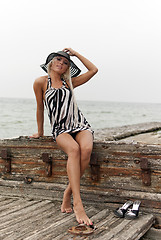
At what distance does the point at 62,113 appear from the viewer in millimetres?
3668

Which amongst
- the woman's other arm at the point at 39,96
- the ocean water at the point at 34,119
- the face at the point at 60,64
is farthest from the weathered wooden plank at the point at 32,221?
the ocean water at the point at 34,119

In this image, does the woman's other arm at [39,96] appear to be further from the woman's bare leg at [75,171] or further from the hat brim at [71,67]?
the woman's bare leg at [75,171]

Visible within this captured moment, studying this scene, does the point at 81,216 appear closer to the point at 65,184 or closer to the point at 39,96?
the point at 65,184

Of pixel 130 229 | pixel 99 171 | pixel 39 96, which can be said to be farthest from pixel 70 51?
pixel 130 229

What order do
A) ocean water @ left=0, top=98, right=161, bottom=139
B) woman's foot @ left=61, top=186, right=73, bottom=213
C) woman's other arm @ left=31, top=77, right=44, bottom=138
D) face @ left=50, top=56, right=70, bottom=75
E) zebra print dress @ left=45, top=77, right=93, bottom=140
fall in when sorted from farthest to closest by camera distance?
ocean water @ left=0, top=98, right=161, bottom=139 < woman's other arm @ left=31, top=77, right=44, bottom=138 < face @ left=50, top=56, right=70, bottom=75 < zebra print dress @ left=45, top=77, right=93, bottom=140 < woman's foot @ left=61, top=186, right=73, bottom=213

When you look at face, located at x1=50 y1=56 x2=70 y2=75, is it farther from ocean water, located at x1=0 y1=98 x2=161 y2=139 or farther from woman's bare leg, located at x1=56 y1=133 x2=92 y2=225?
ocean water, located at x1=0 y1=98 x2=161 y2=139

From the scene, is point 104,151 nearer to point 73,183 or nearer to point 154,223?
point 73,183

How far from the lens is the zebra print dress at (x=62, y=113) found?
363cm

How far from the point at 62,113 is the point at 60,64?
633 mm

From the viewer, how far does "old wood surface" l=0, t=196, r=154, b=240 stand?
2.81m

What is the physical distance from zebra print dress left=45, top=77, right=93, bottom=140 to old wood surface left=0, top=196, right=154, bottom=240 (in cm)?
90

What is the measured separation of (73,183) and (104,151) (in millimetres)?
684

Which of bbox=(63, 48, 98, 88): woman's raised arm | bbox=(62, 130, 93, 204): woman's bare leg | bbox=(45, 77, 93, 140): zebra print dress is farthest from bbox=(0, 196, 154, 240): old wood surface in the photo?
bbox=(63, 48, 98, 88): woman's raised arm

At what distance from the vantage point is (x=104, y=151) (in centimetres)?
377
